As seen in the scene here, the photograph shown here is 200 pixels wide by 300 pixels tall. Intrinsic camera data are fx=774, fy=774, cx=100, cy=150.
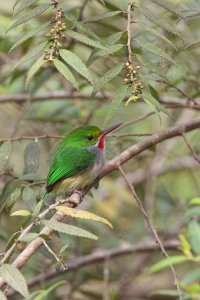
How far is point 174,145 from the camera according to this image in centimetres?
583

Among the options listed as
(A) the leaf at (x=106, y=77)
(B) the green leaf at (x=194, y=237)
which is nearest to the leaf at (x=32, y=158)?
(B) the green leaf at (x=194, y=237)

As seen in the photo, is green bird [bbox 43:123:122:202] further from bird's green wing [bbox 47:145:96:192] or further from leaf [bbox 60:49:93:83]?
leaf [bbox 60:49:93:83]

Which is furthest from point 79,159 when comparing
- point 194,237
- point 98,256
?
point 98,256

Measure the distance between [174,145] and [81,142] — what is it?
2.14 meters

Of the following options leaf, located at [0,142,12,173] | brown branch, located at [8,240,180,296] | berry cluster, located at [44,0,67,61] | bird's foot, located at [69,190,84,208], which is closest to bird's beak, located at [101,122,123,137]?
bird's foot, located at [69,190,84,208]

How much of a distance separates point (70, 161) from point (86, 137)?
184 mm

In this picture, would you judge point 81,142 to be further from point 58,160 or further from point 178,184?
point 178,184

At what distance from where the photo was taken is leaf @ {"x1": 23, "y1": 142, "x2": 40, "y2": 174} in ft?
11.9

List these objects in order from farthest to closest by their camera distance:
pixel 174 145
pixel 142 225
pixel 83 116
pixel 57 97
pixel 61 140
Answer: pixel 174 145 < pixel 142 225 < pixel 83 116 < pixel 57 97 < pixel 61 140

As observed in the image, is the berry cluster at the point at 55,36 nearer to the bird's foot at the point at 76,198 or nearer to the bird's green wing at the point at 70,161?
Answer: the bird's foot at the point at 76,198

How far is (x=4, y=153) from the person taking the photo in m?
3.54

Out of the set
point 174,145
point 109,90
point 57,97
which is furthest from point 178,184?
point 57,97

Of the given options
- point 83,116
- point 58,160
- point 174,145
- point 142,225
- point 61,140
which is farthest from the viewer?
point 174,145

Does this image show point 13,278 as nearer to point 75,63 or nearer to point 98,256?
point 75,63
